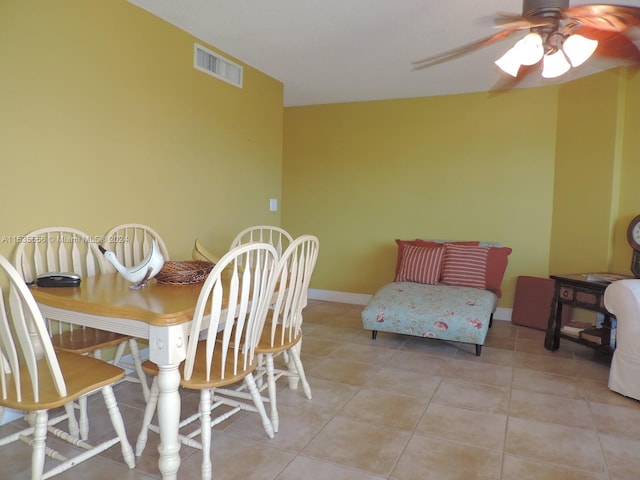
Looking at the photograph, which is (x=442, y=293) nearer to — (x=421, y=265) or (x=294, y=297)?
(x=421, y=265)

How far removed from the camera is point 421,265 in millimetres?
4074

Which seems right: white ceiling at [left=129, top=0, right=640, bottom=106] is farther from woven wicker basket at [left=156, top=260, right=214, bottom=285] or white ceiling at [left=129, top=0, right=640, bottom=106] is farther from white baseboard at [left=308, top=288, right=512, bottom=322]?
white baseboard at [left=308, top=288, right=512, bottom=322]

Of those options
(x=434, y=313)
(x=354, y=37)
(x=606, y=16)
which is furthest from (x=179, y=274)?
(x=606, y=16)

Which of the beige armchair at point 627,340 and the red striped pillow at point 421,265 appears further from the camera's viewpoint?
the red striped pillow at point 421,265

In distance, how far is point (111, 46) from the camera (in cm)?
260

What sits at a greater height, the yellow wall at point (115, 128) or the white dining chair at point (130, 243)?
the yellow wall at point (115, 128)

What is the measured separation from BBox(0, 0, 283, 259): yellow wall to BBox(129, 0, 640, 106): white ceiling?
11.9 inches

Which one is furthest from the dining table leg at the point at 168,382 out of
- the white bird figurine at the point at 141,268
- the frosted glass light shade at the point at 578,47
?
the frosted glass light shade at the point at 578,47

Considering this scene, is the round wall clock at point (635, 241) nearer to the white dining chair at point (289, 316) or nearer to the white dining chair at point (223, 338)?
the white dining chair at point (289, 316)

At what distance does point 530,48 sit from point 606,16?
0.34 m

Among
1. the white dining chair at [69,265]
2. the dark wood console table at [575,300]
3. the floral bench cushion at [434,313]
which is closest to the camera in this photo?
the white dining chair at [69,265]

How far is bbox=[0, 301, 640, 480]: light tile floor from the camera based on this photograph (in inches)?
73.2

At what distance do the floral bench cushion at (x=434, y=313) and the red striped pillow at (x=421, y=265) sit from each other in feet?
0.99

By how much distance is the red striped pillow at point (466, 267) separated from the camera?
3.92 metres
